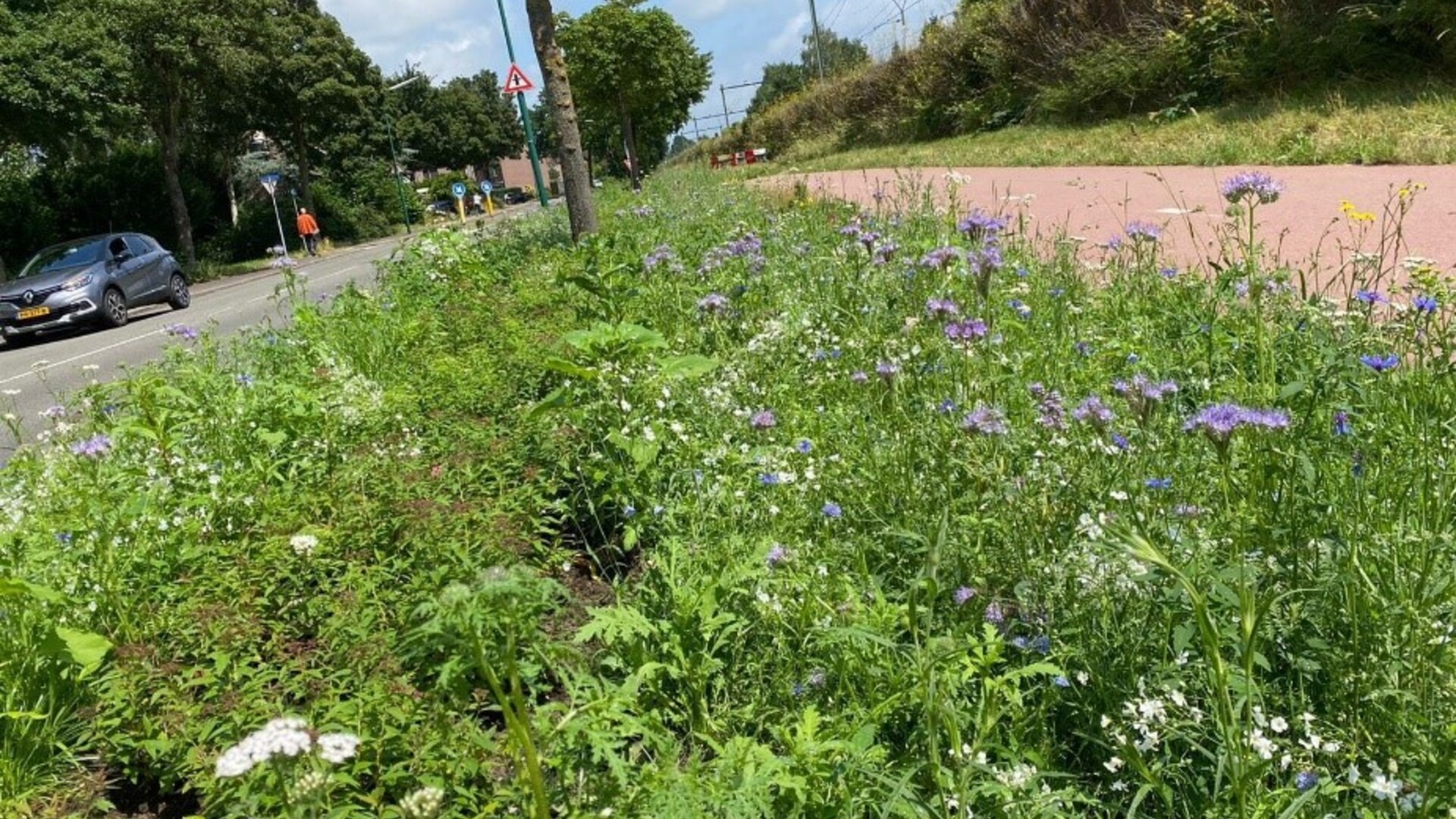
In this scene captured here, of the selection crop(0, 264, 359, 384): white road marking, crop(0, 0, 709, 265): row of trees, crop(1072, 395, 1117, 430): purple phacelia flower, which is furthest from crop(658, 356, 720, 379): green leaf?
crop(0, 0, 709, 265): row of trees

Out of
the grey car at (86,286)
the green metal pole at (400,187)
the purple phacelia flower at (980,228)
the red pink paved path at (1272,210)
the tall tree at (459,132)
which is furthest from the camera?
the tall tree at (459,132)

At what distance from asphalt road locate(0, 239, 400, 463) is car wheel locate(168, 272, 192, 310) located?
24 cm

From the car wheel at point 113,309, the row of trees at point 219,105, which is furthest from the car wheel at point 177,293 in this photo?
the row of trees at point 219,105

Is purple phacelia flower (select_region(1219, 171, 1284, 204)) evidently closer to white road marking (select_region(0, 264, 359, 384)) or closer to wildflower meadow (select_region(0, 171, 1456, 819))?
wildflower meadow (select_region(0, 171, 1456, 819))

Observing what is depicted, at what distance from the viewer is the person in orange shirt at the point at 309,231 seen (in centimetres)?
2989

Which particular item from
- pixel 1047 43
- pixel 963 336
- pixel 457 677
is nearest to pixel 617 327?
pixel 963 336

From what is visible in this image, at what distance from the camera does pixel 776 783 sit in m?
1.60

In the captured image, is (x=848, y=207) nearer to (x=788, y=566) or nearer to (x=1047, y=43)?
(x=788, y=566)

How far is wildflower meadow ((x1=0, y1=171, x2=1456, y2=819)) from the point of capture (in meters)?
1.65

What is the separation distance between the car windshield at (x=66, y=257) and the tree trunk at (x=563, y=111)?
35.9 feet

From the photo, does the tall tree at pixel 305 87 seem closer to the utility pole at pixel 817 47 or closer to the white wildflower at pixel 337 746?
the utility pole at pixel 817 47

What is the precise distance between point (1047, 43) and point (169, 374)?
1931 centimetres

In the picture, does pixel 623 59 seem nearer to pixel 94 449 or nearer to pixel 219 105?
pixel 219 105

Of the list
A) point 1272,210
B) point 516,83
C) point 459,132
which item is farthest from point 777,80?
point 1272,210
